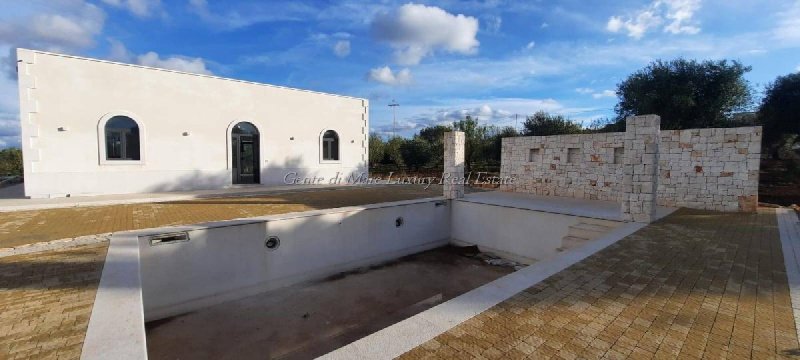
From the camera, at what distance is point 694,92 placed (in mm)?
16094

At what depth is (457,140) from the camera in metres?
9.98

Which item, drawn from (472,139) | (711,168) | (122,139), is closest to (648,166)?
(711,168)

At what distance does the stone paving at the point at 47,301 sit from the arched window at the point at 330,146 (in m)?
11.2

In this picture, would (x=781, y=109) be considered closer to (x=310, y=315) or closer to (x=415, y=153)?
(x=415, y=153)

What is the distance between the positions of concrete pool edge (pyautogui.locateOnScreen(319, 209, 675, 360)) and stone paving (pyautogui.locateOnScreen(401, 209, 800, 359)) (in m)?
0.08

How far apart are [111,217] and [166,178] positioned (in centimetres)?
481

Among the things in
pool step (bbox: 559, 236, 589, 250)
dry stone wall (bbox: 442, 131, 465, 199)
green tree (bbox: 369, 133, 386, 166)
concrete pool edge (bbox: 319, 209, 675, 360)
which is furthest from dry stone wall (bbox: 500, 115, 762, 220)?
green tree (bbox: 369, 133, 386, 166)

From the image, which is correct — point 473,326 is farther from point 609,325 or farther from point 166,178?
point 166,178

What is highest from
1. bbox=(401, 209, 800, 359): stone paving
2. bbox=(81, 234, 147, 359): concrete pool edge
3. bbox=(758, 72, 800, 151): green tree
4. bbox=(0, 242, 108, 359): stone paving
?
bbox=(758, 72, 800, 151): green tree

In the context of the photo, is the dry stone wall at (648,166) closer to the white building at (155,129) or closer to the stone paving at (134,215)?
the stone paving at (134,215)

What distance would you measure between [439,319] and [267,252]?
15.3ft

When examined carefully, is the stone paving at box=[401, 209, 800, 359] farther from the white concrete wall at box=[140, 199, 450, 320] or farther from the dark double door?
the dark double door

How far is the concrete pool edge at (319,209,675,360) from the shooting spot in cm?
237

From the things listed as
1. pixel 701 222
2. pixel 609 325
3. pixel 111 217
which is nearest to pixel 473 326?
pixel 609 325
